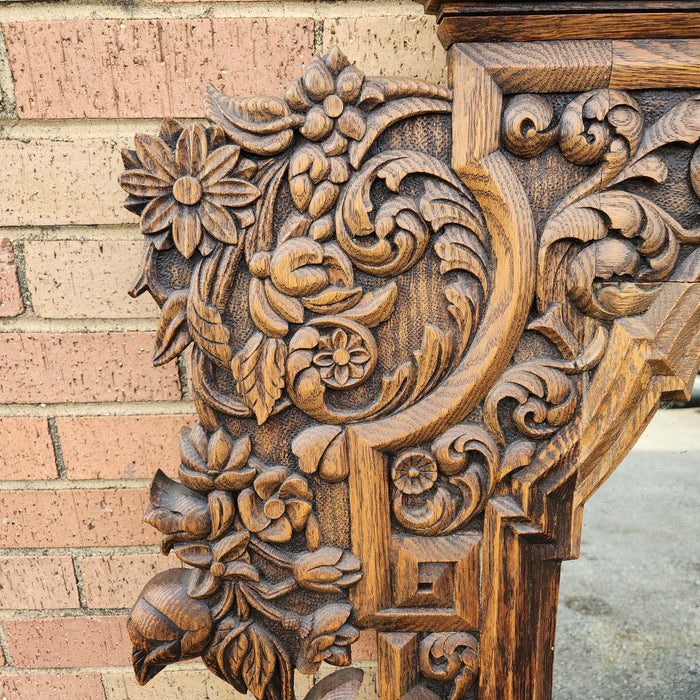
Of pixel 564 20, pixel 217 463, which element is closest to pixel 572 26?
pixel 564 20

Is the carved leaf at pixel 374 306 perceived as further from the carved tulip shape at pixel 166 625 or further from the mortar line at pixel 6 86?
the mortar line at pixel 6 86

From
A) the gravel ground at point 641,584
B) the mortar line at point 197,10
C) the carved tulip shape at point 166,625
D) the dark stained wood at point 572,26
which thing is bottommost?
the gravel ground at point 641,584

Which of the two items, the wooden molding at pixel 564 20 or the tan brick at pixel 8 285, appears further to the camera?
the tan brick at pixel 8 285

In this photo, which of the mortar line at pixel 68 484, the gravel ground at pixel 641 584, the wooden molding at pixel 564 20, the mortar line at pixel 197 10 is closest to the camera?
the wooden molding at pixel 564 20

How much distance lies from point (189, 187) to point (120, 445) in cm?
33

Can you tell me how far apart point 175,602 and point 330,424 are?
7.0 inches

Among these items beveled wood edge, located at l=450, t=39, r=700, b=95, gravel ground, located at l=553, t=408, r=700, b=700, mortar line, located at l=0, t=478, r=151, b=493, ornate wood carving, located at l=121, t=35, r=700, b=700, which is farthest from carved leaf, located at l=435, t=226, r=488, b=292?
gravel ground, located at l=553, t=408, r=700, b=700

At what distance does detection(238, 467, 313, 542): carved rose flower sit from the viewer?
0.44m

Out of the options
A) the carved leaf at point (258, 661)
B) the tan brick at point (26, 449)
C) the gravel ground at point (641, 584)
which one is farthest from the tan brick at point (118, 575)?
the gravel ground at point (641, 584)

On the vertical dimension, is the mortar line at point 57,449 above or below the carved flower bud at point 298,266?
below

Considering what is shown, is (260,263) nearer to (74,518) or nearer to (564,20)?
(564,20)

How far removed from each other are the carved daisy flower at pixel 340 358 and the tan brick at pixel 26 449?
0.36 metres

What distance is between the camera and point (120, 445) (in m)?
0.63

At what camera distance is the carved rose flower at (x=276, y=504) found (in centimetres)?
44
